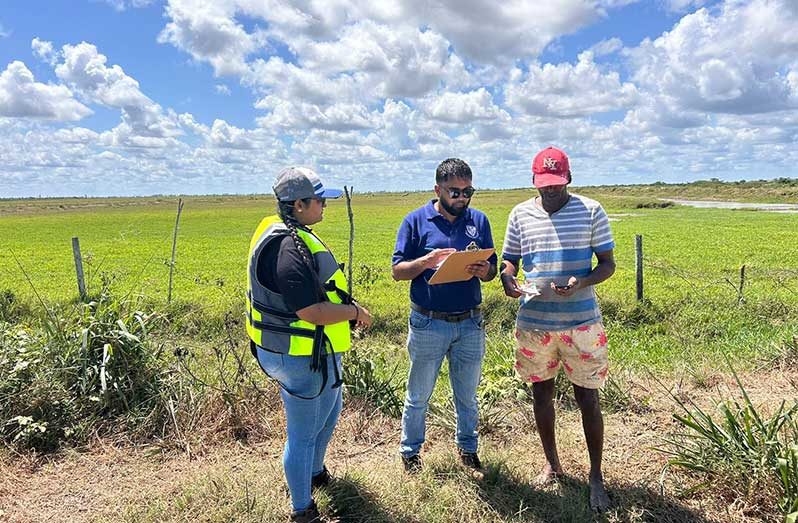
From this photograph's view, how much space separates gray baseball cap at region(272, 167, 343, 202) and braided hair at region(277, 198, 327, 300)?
3 centimetres

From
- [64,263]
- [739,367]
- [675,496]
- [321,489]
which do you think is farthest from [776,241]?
[64,263]

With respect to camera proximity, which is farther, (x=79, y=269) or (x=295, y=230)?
(x=79, y=269)

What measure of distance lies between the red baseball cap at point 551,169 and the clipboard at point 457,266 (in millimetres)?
503

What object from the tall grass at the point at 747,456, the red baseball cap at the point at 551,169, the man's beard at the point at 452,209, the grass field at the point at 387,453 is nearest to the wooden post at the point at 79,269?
the grass field at the point at 387,453

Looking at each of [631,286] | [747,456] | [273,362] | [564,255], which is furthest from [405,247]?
[631,286]

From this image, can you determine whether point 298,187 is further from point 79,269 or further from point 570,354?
point 79,269

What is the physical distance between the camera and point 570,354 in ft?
9.98

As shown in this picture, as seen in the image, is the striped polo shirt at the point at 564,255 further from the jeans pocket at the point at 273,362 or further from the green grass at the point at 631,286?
the green grass at the point at 631,286

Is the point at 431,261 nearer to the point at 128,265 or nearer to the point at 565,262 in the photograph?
the point at 565,262

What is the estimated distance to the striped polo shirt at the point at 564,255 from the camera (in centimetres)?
298

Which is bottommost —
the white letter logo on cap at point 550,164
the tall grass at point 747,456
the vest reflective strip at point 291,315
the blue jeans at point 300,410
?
the tall grass at point 747,456

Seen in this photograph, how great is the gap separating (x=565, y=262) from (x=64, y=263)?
62.7 feet

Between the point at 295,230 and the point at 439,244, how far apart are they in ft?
3.31

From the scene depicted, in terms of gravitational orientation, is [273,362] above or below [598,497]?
above
